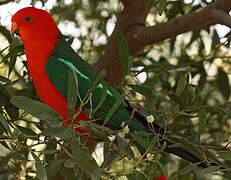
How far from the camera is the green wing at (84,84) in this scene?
3.99 ft

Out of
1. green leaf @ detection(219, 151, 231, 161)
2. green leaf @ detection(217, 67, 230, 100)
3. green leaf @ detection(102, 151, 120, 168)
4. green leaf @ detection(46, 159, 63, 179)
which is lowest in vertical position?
green leaf @ detection(217, 67, 230, 100)

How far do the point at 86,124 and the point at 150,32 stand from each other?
76 cm

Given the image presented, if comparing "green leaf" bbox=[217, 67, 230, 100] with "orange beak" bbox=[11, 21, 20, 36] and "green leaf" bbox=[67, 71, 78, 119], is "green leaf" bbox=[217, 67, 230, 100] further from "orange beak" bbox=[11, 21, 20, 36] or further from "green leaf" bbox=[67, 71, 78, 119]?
"green leaf" bbox=[67, 71, 78, 119]

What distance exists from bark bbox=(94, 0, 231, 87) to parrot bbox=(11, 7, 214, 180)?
0.23m

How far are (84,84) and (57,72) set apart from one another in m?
0.09

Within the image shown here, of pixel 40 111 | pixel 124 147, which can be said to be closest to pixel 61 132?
pixel 40 111

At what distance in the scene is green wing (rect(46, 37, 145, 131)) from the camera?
122 cm

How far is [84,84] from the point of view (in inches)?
48.7

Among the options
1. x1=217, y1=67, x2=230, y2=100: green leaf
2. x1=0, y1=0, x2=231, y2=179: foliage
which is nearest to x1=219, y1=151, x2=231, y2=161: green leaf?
x1=0, y1=0, x2=231, y2=179: foliage

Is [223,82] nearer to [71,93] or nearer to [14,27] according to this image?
[14,27]

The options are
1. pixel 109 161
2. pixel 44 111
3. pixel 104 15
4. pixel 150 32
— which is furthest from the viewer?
pixel 104 15

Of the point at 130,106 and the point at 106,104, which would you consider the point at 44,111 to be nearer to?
the point at 106,104

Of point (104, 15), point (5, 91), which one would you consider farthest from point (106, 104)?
point (104, 15)

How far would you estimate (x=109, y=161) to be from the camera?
964mm
